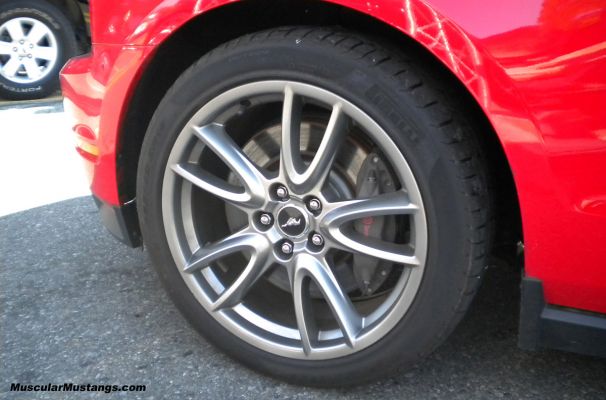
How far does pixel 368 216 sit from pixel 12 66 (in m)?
5.28

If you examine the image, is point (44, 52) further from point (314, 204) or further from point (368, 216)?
point (368, 216)

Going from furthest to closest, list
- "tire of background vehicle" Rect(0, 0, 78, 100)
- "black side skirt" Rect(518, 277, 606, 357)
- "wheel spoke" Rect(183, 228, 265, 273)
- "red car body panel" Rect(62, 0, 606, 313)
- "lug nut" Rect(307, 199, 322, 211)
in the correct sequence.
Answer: "tire of background vehicle" Rect(0, 0, 78, 100)
"wheel spoke" Rect(183, 228, 265, 273)
"lug nut" Rect(307, 199, 322, 211)
"black side skirt" Rect(518, 277, 606, 357)
"red car body panel" Rect(62, 0, 606, 313)

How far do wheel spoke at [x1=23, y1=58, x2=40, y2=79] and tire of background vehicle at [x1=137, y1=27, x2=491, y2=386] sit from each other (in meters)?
4.80

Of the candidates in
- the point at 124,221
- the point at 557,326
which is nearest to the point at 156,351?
the point at 124,221

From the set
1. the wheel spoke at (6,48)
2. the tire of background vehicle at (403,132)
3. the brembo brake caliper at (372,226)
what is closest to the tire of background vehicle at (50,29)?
the wheel spoke at (6,48)

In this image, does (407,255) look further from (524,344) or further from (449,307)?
(524,344)

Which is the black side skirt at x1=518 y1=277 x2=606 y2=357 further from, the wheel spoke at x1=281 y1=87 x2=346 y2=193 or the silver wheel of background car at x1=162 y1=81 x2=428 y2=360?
the wheel spoke at x1=281 y1=87 x2=346 y2=193

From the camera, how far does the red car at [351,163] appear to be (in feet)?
4.81

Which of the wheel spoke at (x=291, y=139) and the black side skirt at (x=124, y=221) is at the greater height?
the wheel spoke at (x=291, y=139)

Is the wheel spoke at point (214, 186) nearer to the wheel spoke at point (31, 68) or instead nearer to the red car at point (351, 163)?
the red car at point (351, 163)

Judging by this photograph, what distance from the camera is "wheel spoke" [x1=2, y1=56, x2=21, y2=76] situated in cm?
610

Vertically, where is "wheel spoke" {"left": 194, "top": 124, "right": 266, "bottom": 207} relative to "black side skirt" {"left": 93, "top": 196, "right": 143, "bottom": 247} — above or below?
above

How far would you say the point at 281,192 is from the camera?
187cm

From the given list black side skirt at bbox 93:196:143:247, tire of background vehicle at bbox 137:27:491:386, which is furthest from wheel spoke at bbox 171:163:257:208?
black side skirt at bbox 93:196:143:247
